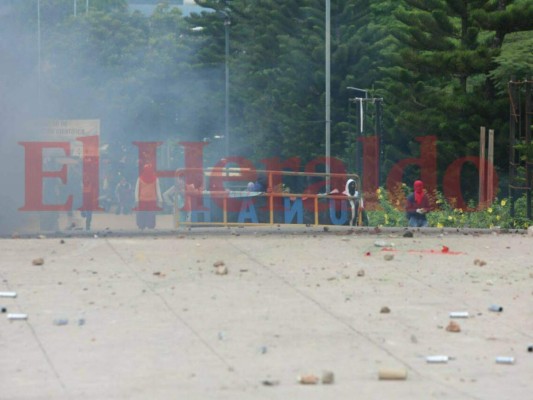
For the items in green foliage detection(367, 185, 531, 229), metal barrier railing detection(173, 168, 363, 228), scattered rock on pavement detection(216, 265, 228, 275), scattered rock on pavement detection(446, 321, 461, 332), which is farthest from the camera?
green foliage detection(367, 185, 531, 229)

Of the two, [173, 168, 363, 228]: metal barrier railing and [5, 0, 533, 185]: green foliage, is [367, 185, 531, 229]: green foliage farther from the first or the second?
[173, 168, 363, 228]: metal barrier railing

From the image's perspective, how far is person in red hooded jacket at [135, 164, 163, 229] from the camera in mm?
20938

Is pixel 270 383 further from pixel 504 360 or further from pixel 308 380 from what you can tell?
pixel 504 360

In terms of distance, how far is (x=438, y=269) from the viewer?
38.3 feet

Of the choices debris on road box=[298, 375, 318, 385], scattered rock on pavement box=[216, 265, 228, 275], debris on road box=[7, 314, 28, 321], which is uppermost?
scattered rock on pavement box=[216, 265, 228, 275]

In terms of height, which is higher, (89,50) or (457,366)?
(89,50)

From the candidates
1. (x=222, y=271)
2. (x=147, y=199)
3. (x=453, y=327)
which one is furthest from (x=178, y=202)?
(x=453, y=327)

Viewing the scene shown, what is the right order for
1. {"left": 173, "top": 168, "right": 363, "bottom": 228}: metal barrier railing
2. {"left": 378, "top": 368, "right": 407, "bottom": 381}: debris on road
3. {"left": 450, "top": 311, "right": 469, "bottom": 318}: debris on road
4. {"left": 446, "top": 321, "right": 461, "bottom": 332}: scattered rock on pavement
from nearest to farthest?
{"left": 378, "top": 368, "right": 407, "bottom": 381}: debris on road → {"left": 446, "top": 321, "right": 461, "bottom": 332}: scattered rock on pavement → {"left": 450, "top": 311, "right": 469, "bottom": 318}: debris on road → {"left": 173, "top": 168, "right": 363, "bottom": 228}: metal barrier railing

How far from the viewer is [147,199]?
21.0m

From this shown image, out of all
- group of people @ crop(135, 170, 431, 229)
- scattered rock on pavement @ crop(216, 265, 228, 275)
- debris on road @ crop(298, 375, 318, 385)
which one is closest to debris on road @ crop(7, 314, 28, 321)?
scattered rock on pavement @ crop(216, 265, 228, 275)

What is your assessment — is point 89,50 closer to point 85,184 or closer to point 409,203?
point 85,184

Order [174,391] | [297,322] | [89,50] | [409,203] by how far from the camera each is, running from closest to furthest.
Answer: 1. [174,391]
2. [297,322]
3. [409,203]
4. [89,50]

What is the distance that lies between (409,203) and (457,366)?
1268 cm

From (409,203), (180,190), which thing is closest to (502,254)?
(409,203)
